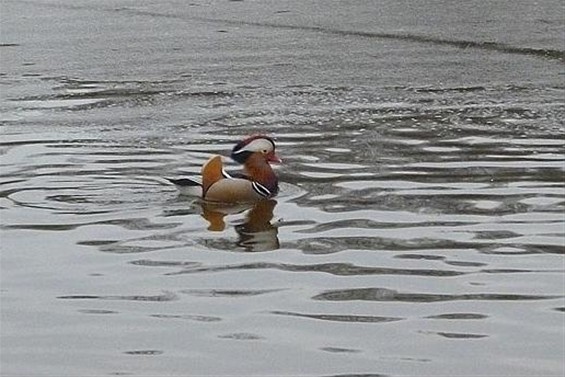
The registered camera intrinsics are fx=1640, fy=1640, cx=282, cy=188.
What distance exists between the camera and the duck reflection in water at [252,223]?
9334mm

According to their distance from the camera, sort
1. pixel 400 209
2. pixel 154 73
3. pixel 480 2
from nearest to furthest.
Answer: pixel 400 209 → pixel 154 73 → pixel 480 2

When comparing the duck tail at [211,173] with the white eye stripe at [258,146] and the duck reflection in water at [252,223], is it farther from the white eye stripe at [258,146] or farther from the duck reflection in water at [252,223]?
the white eye stripe at [258,146]

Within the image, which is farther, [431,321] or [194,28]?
[194,28]

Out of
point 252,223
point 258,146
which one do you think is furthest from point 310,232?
point 258,146

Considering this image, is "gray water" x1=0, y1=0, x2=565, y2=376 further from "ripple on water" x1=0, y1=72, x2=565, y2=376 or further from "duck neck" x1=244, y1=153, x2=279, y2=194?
"duck neck" x1=244, y1=153, x2=279, y2=194

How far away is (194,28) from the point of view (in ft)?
65.2

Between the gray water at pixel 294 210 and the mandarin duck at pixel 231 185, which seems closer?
the gray water at pixel 294 210

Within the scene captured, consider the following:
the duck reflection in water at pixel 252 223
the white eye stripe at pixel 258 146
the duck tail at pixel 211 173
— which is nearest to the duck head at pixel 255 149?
the white eye stripe at pixel 258 146

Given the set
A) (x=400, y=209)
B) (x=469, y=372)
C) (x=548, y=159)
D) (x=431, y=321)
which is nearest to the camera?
(x=469, y=372)

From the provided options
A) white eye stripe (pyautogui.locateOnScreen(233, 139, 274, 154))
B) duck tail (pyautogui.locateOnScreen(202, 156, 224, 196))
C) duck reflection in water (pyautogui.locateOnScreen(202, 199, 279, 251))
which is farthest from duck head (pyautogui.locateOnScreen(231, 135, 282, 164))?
duck reflection in water (pyautogui.locateOnScreen(202, 199, 279, 251))

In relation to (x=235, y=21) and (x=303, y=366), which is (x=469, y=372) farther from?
(x=235, y=21)

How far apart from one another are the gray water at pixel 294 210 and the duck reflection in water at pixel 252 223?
0.09 feet

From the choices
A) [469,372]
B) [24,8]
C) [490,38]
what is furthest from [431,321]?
[24,8]

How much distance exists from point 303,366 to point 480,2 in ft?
49.3
